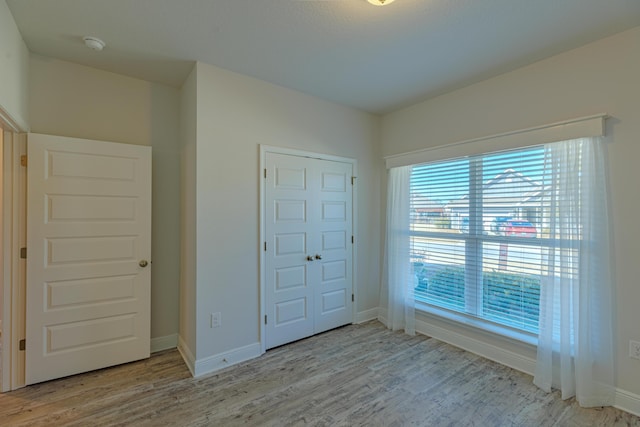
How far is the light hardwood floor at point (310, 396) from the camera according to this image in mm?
2000

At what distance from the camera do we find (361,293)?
12.5ft

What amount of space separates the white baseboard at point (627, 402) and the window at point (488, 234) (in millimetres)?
608

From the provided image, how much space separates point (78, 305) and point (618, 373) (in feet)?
A: 14.1

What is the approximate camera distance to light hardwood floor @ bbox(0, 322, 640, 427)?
78.7 inches

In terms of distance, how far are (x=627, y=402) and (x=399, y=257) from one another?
207 cm

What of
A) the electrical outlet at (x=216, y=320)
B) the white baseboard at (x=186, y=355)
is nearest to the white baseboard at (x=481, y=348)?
the electrical outlet at (x=216, y=320)

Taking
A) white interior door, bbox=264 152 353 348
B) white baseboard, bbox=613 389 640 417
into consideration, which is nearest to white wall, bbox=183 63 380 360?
white interior door, bbox=264 152 353 348

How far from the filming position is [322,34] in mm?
2160

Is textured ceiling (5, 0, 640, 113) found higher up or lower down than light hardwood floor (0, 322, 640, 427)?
higher up

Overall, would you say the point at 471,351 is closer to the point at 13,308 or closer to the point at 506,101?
the point at 506,101

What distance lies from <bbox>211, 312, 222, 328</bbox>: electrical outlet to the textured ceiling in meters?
2.27

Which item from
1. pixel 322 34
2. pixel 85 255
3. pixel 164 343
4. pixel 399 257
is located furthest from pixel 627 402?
pixel 85 255

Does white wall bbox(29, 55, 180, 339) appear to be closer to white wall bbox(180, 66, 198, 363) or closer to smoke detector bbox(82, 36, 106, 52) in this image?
white wall bbox(180, 66, 198, 363)

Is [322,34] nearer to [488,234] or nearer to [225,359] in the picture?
[488,234]
